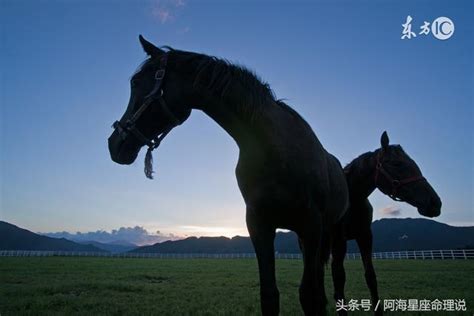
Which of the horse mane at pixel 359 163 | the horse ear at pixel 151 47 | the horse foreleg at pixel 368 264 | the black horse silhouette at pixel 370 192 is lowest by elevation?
the horse foreleg at pixel 368 264

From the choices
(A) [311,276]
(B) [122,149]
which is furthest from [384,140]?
(B) [122,149]

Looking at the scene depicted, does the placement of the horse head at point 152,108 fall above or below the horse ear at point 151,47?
below

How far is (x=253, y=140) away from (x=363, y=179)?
154 inches

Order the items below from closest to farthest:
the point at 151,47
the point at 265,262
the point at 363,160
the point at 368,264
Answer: the point at 265,262
the point at 151,47
the point at 368,264
the point at 363,160

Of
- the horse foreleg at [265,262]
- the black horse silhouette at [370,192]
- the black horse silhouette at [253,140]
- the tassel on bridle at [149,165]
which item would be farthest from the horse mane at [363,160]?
the tassel on bridle at [149,165]

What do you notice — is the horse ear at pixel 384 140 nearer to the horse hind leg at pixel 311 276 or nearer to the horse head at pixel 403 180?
the horse head at pixel 403 180

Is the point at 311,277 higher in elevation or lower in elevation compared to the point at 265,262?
lower

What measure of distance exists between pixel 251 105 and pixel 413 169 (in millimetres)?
4026

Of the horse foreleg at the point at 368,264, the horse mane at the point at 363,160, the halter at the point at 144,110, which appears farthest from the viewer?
the horse mane at the point at 363,160

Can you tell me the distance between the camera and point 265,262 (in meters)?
3.02

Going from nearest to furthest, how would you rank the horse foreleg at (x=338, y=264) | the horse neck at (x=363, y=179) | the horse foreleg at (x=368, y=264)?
the horse foreleg at (x=338, y=264), the horse foreleg at (x=368, y=264), the horse neck at (x=363, y=179)

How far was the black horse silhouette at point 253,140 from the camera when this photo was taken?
2939mm

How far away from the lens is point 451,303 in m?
6.67

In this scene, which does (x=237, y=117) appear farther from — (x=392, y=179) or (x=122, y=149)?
(x=392, y=179)
